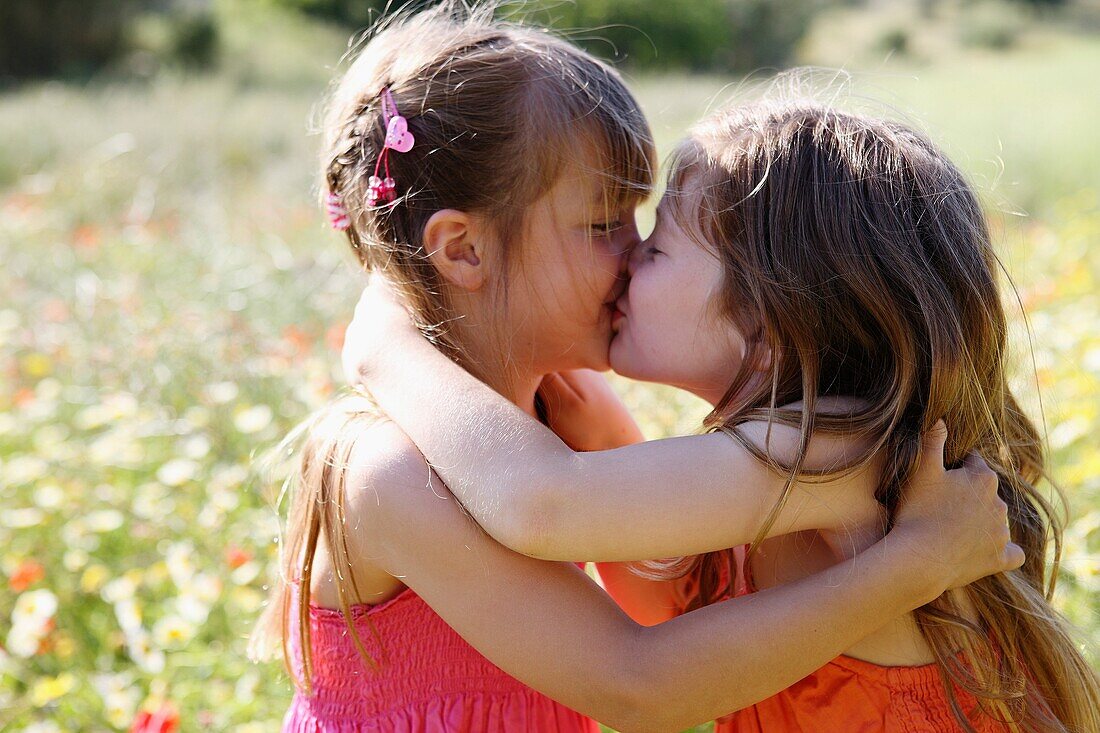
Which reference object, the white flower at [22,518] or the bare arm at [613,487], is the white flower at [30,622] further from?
the bare arm at [613,487]

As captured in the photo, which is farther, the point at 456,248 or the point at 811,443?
the point at 456,248

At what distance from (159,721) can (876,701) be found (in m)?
1.27

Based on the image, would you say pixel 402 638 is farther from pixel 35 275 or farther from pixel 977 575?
pixel 35 275

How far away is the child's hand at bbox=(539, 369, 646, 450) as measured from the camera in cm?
209

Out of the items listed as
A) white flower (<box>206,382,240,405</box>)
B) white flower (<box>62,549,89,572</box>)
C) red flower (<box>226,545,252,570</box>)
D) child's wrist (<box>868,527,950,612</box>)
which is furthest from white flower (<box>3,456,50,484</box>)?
child's wrist (<box>868,527,950,612</box>)

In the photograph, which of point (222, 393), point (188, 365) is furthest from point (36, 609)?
point (188, 365)

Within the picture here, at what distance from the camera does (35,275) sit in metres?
4.58

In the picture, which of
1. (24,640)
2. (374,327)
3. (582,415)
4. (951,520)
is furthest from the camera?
(24,640)

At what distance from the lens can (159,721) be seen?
6.22 ft

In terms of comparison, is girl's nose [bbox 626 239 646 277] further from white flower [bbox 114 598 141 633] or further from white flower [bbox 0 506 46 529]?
white flower [bbox 0 506 46 529]

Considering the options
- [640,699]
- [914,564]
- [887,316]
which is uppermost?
[887,316]

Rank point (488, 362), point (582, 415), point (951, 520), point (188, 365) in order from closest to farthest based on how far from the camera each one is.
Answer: point (951, 520) < point (488, 362) < point (582, 415) < point (188, 365)

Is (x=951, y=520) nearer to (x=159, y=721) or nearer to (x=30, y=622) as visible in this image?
(x=159, y=721)

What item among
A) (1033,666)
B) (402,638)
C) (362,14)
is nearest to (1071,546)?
(1033,666)
